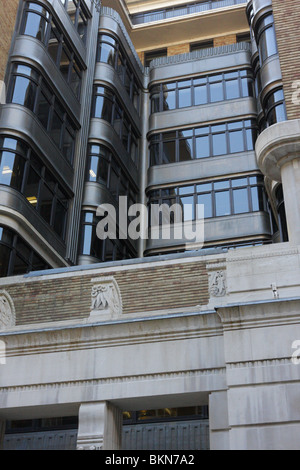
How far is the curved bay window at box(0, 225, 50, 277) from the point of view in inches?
932

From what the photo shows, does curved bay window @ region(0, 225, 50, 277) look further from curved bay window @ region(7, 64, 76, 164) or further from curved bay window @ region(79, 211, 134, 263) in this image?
curved bay window @ region(7, 64, 76, 164)

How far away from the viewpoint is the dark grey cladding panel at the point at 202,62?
38312 mm

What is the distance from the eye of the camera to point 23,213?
24.8m

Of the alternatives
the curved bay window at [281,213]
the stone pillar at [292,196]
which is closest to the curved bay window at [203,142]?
the curved bay window at [281,213]

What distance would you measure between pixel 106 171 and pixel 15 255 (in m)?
9.89

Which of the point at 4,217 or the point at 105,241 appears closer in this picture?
the point at 4,217

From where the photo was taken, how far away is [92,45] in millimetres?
34938

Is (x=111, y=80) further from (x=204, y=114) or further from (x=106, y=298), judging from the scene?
(x=106, y=298)

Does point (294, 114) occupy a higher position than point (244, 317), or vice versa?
point (294, 114)

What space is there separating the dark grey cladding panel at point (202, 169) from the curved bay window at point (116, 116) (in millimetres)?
1981

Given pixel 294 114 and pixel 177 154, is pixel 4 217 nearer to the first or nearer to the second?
pixel 294 114
